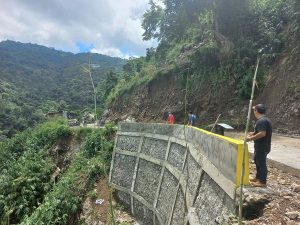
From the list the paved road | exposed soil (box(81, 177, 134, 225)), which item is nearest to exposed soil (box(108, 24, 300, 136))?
the paved road

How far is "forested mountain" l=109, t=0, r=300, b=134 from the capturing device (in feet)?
70.0

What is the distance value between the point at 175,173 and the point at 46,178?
14.8m

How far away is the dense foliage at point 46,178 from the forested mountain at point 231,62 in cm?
750

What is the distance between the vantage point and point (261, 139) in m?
7.27

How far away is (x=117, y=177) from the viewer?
20.5 m

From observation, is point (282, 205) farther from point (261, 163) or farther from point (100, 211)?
point (100, 211)

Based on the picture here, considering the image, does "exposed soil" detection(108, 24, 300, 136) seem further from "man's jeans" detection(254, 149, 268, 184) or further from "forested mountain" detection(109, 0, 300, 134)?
"man's jeans" detection(254, 149, 268, 184)

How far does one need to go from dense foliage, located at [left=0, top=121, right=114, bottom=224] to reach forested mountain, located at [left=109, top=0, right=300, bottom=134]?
24.6ft

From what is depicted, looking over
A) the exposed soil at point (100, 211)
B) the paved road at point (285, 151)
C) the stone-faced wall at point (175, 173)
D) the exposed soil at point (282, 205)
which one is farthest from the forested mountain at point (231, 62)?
the exposed soil at point (282, 205)

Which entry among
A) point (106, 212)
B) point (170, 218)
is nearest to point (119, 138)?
point (106, 212)

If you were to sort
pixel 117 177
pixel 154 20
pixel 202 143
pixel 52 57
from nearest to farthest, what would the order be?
pixel 202 143, pixel 117 177, pixel 154 20, pixel 52 57

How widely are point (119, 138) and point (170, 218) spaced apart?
1033 centimetres

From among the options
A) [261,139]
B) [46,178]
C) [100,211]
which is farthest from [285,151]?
[46,178]

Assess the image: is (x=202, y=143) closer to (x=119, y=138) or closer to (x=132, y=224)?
(x=132, y=224)
